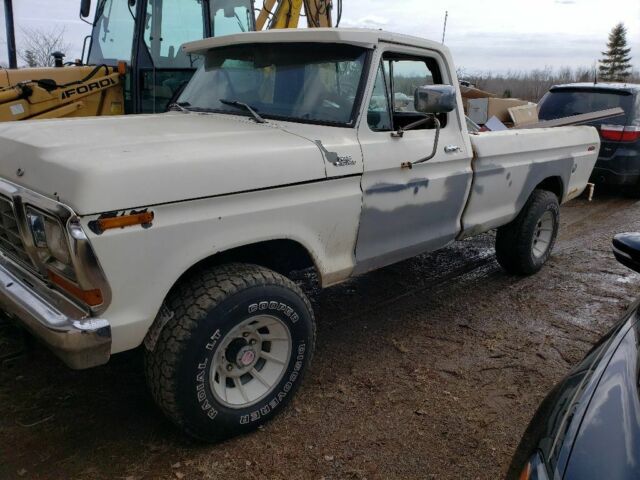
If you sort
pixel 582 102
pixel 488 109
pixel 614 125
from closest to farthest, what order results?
pixel 488 109
pixel 614 125
pixel 582 102

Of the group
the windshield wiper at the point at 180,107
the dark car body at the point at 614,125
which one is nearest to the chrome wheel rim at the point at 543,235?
the windshield wiper at the point at 180,107

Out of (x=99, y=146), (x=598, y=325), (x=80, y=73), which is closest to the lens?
(x=99, y=146)

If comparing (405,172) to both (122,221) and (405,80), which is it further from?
(122,221)

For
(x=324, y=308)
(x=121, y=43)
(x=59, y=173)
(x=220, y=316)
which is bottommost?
(x=324, y=308)

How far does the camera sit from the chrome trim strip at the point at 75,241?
2.13 metres

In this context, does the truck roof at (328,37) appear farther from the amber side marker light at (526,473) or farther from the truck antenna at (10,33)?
the truck antenna at (10,33)

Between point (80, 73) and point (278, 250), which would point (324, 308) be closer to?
point (278, 250)

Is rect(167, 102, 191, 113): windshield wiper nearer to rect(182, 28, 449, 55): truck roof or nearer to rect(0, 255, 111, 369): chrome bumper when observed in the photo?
rect(182, 28, 449, 55): truck roof

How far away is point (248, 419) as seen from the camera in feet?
9.36

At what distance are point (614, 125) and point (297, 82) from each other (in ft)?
23.5

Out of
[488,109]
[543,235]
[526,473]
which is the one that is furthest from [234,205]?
[488,109]

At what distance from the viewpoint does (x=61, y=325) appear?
2.24 m

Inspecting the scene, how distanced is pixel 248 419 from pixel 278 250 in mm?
959

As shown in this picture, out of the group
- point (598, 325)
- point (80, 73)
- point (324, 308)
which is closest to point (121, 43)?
point (80, 73)
